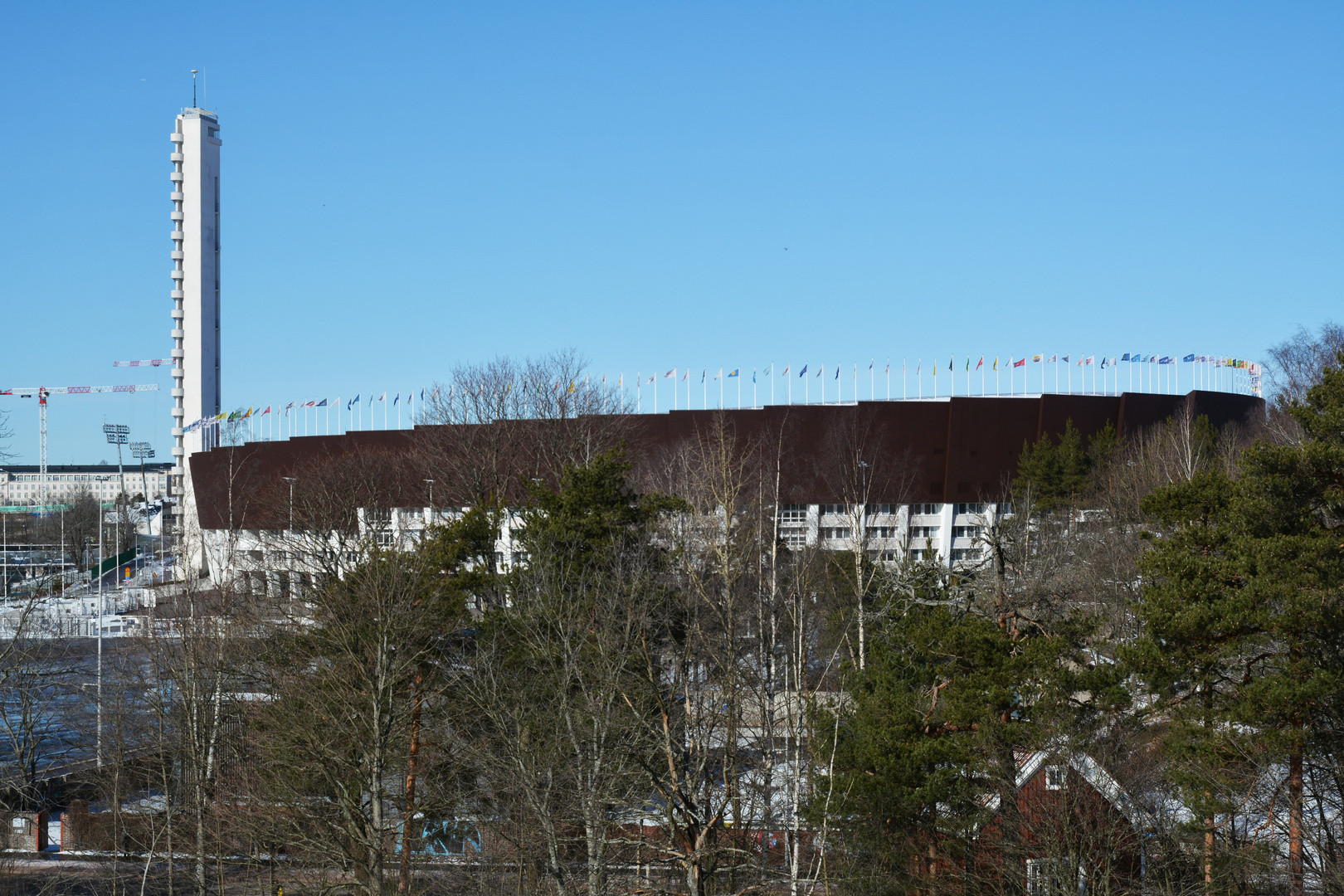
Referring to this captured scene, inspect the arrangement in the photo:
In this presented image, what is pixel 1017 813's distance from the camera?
17.6 meters

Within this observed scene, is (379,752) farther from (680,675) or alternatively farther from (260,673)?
(260,673)

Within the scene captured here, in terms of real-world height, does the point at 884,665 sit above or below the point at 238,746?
above

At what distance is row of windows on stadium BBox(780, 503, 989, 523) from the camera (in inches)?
2089

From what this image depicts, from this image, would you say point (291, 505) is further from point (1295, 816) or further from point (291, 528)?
point (1295, 816)

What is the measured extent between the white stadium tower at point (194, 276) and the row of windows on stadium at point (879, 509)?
52243mm

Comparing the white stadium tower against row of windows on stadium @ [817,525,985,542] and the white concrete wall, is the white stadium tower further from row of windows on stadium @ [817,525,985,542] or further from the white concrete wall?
row of windows on stadium @ [817,525,985,542]

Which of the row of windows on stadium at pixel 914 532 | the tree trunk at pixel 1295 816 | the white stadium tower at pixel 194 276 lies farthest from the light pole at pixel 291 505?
the white stadium tower at pixel 194 276

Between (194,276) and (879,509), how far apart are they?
196ft

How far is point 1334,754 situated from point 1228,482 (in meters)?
4.20

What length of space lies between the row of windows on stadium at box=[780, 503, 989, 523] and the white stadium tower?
5224cm

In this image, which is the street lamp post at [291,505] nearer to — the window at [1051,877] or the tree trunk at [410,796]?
the tree trunk at [410,796]

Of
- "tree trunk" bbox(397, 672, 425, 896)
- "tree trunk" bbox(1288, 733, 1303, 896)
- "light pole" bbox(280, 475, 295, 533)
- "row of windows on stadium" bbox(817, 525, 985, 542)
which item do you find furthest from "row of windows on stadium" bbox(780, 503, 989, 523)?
"tree trunk" bbox(1288, 733, 1303, 896)

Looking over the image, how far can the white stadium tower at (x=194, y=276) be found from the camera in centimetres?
8819

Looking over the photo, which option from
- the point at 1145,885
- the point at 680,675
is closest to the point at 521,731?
the point at 680,675
